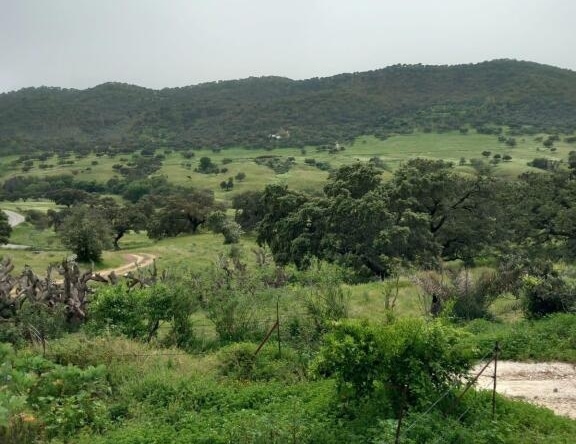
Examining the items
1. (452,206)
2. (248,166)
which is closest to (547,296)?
(452,206)

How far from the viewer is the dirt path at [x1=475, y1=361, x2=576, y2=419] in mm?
10609

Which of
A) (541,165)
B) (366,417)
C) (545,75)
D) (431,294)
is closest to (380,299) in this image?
(431,294)

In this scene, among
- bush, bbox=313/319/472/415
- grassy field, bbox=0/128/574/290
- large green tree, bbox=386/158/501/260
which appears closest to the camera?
bush, bbox=313/319/472/415

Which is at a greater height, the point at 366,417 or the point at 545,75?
the point at 545,75

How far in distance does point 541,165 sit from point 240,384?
91.9 m

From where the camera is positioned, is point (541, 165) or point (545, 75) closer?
point (541, 165)

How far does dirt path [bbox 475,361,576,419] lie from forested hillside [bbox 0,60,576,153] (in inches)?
5393

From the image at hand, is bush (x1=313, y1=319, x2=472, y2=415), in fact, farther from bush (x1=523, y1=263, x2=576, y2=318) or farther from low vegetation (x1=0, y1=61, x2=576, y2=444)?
bush (x1=523, y1=263, x2=576, y2=318)

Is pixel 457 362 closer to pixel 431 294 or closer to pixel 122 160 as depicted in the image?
pixel 431 294

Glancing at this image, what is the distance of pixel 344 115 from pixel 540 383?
171469 mm

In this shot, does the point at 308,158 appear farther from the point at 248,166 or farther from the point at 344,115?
the point at 344,115

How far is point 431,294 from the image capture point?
1631 cm

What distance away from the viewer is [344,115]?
178m

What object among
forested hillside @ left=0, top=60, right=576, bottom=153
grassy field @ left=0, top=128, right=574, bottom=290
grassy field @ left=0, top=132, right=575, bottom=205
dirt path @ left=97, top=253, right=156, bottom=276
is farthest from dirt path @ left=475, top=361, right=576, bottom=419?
forested hillside @ left=0, top=60, right=576, bottom=153
